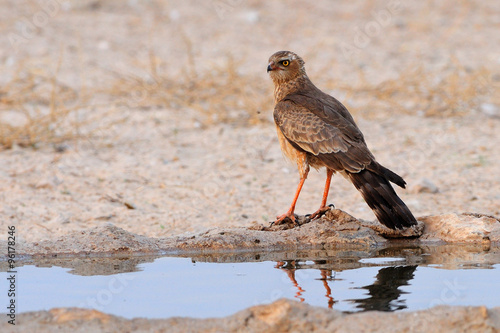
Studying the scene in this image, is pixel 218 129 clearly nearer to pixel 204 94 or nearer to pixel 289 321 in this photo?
pixel 204 94

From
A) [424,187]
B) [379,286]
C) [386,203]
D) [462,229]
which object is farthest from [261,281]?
[424,187]

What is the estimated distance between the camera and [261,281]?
4.79 m

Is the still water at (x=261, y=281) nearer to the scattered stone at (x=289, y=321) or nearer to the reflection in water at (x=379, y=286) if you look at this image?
the reflection in water at (x=379, y=286)

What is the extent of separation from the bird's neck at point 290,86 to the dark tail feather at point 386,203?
151cm

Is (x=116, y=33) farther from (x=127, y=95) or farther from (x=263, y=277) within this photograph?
(x=263, y=277)

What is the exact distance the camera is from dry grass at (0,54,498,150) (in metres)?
10.8

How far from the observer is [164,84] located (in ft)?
38.8

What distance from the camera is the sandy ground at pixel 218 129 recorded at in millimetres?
7629

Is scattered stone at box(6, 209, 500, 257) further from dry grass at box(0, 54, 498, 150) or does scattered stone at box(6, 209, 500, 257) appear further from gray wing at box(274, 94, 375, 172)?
dry grass at box(0, 54, 498, 150)

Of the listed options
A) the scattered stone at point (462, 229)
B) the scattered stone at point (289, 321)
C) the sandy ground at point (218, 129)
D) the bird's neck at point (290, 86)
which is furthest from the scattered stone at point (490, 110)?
the scattered stone at point (289, 321)

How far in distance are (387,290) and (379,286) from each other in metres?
0.10

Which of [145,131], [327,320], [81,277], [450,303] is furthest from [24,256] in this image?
[145,131]

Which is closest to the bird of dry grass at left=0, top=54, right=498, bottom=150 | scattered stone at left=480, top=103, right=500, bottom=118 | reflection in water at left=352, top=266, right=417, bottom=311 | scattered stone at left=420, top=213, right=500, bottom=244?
scattered stone at left=420, top=213, right=500, bottom=244

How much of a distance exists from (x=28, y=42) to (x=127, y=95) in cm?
313
